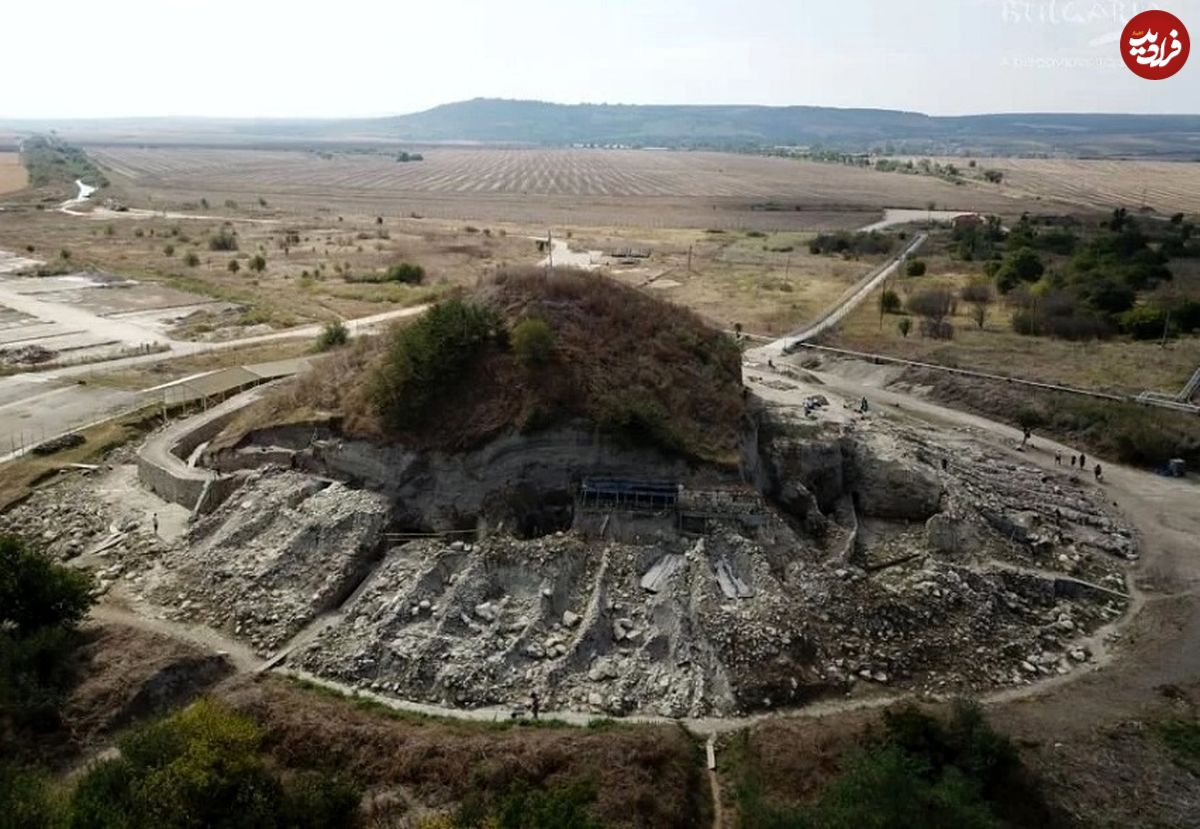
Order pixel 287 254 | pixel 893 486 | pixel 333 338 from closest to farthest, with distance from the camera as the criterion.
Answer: pixel 893 486 → pixel 333 338 → pixel 287 254

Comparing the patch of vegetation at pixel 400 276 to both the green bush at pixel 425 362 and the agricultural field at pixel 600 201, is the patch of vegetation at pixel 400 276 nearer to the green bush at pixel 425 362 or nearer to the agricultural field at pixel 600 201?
the agricultural field at pixel 600 201

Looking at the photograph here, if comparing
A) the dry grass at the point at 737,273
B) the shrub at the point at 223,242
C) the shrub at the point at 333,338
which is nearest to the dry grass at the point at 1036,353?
the dry grass at the point at 737,273

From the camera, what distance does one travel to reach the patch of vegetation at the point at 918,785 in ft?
59.6

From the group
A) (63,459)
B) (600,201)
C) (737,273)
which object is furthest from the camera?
(600,201)

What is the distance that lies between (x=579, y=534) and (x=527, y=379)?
6090mm

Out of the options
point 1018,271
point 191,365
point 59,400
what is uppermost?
point 1018,271

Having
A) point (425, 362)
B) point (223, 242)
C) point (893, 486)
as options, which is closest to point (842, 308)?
point (893, 486)

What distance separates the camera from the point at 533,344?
32.2 metres

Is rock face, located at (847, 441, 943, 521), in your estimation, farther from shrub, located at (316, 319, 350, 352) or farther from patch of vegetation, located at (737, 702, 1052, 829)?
shrub, located at (316, 319, 350, 352)

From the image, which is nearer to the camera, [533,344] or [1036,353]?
[533,344]

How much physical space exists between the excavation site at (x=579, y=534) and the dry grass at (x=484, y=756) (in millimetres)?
1585

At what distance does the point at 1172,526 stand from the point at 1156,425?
1071cm

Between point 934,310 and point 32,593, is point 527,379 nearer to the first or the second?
point 32,593

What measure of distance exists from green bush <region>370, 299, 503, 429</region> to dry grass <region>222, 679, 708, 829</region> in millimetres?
11397
